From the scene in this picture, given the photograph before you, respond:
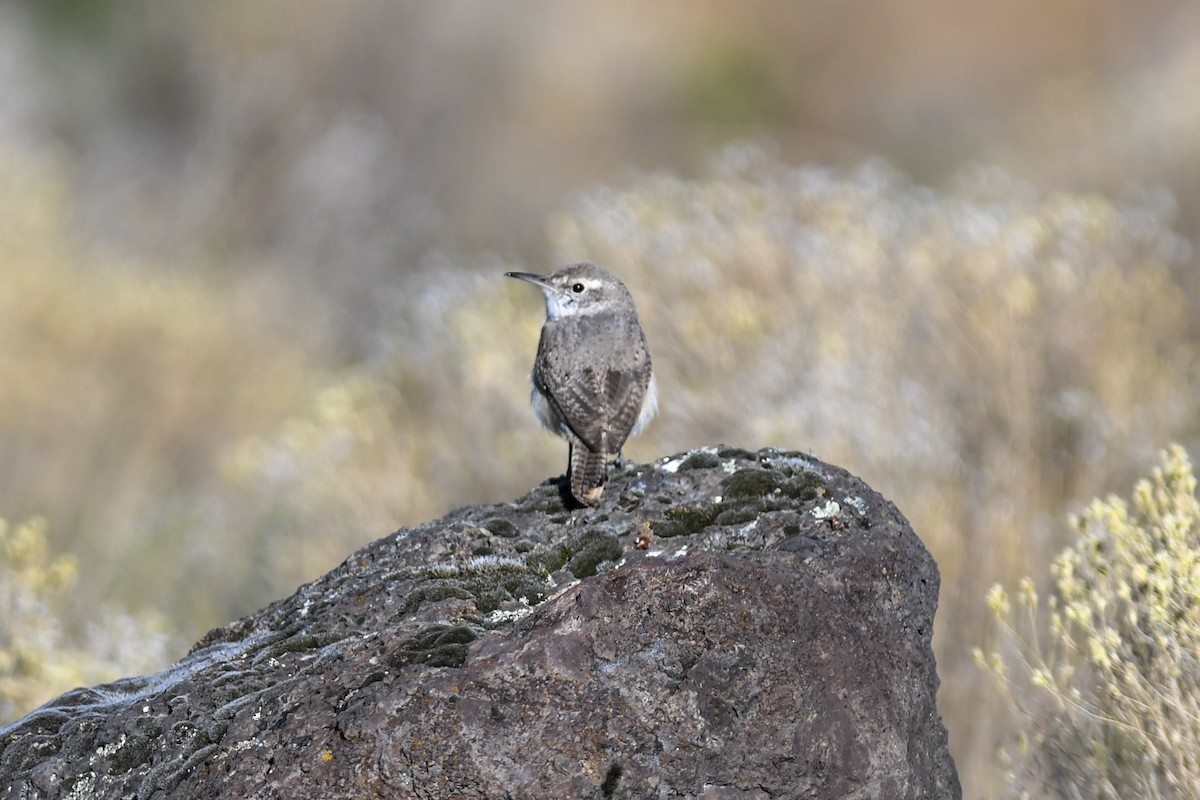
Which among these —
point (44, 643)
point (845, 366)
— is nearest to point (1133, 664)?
point (845, 366)

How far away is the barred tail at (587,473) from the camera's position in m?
4.17

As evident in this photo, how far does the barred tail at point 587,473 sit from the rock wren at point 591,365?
0.38 feet

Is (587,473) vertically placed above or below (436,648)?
above

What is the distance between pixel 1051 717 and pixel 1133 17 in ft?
70.0

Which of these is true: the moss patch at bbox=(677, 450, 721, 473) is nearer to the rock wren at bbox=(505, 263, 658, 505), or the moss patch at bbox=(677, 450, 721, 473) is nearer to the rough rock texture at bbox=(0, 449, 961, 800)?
the rough rock texture at bbox=(0, 449, 961, 800)

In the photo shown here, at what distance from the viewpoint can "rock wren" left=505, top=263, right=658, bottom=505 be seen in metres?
5.06

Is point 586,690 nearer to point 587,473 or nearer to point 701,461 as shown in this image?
point 701,461

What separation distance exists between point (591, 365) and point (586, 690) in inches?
90.8

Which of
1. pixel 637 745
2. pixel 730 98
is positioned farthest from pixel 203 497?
pixel 730 98

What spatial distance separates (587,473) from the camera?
4355 mm

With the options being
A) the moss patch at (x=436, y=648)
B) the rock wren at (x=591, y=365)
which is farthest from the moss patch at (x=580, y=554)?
the rock wren at (x=591, y=365)

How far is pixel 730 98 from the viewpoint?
2295cm

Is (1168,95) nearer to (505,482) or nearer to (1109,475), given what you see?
(1109,475)

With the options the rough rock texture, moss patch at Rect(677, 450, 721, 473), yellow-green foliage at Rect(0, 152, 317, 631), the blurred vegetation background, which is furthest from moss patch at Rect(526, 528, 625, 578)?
yellow-green foliage at Rect(0, 152, 317, 631)
